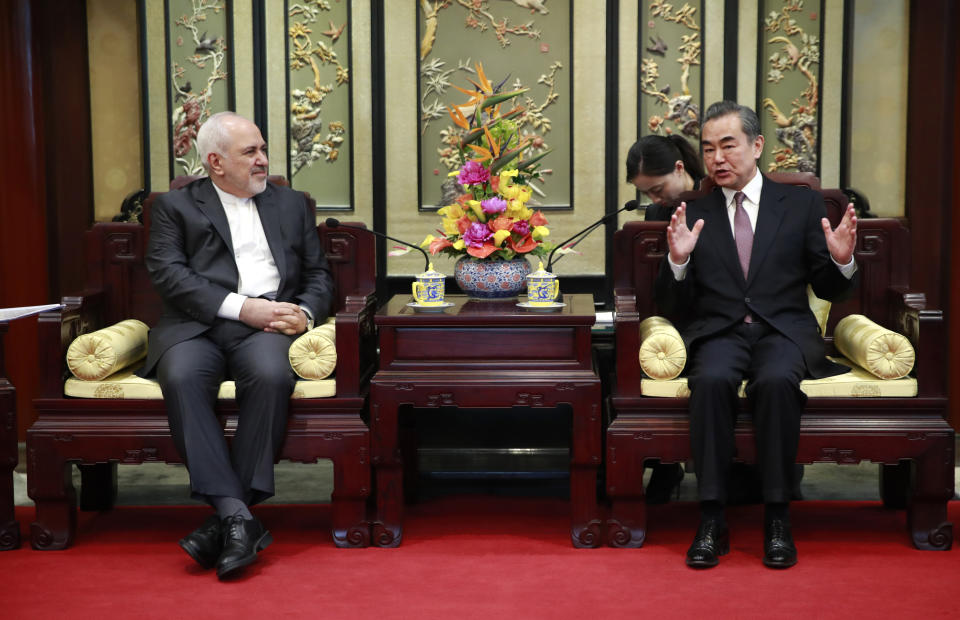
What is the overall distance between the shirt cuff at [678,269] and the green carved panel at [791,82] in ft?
4.83

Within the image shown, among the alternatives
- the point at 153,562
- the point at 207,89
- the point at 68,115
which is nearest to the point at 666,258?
the point at 153,562

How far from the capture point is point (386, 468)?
2979 mm

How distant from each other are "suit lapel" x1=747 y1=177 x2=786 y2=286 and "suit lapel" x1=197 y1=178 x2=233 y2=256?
1513mm

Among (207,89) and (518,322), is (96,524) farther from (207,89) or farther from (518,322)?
(207,89)

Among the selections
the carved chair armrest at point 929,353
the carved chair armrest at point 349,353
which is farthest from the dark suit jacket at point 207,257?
the carved chair armrest at point 929,353

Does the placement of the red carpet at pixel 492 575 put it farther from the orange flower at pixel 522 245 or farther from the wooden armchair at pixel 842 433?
the orange flower at pixel 522 245

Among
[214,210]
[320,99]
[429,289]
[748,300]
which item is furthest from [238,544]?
[320,99]

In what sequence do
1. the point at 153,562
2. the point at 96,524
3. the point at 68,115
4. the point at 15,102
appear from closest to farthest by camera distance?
the point at 153,562
the point at 96,524
the point at 15,102
the point at 68,115

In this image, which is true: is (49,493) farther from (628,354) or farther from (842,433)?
(842,433)

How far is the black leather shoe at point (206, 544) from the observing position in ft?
8.96

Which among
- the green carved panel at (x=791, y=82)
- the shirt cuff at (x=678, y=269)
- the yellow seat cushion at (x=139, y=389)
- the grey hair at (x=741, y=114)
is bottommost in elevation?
the yellow seat cushion at (x=139, y=389)

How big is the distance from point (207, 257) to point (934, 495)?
2136mm

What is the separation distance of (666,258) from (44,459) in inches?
71.7

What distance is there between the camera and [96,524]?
3.23 meters
